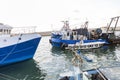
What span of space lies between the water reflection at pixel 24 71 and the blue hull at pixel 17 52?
2.42 ft

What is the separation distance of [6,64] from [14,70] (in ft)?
7.14

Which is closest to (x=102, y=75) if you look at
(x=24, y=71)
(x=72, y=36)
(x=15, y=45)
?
(x=24, y=71)

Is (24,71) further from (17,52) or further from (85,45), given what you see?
(85,45)

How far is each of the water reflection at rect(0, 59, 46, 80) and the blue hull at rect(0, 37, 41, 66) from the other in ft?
2.42

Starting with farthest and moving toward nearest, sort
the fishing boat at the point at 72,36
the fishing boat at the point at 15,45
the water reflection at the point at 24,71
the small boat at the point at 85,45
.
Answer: the fishing boat at the point at 72,36 → the small boat at the point at 85,45 → the fishing boat at the point at 15,45 → the water reflection at the point at 24,71

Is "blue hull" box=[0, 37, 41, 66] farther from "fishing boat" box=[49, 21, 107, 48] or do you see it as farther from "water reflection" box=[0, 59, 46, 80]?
"fishing boat" box=[49, 21, 107, 48]

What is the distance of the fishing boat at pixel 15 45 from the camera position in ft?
59.6

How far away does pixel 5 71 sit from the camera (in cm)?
1714

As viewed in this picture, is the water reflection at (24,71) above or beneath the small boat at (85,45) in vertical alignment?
beneath

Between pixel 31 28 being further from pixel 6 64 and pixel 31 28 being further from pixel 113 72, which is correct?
pixel 113 72

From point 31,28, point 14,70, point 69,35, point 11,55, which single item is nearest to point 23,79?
point 14,70

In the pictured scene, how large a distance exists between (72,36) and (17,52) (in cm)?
1628

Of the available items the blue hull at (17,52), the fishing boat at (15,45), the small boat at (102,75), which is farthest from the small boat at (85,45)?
the small boat at (102,75)

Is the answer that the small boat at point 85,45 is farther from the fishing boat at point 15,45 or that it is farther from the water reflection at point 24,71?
the water reflection at point 24,71
